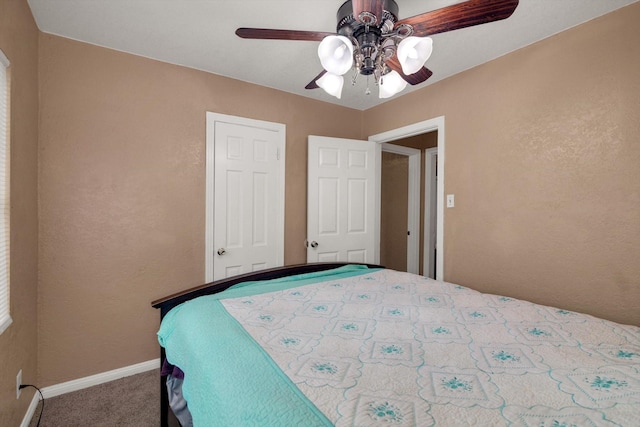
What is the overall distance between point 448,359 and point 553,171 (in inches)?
67.4

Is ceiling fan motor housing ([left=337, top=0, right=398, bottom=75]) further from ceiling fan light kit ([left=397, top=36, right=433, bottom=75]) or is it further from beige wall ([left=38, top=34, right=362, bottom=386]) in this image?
beige wall ([left=38, top=34, right=362, bottom=386])

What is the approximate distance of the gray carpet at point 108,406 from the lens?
1747 mm

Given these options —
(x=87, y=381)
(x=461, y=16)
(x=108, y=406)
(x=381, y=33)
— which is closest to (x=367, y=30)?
(x=381, y=33)

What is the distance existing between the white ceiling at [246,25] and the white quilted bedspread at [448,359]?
5.47ft

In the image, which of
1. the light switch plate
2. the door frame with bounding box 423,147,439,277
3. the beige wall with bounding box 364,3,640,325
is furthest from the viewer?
the door frame with bounding box 423,147,439,277

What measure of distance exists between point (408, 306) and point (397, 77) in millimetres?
1264

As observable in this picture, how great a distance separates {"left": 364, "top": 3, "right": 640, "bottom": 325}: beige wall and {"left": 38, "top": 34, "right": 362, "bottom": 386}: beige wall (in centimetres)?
216

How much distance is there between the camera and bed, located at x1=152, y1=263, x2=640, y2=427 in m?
0.70

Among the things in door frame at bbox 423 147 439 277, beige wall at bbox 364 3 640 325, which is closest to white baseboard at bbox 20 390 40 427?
beige wall at bbox 364 3 640 325

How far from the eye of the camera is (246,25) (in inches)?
74.0

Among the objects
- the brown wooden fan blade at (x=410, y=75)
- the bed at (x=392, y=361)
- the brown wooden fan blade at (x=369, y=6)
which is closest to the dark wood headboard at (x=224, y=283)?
the bed at (x=392, y=361)

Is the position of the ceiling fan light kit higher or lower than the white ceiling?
lower

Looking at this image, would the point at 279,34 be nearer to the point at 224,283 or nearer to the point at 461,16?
the point at 461,16

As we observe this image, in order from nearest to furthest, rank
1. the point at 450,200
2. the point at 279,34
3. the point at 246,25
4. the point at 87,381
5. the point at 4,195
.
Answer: the point at 279,34 < the point at 4,195 < the point at 246,25 < the point at 87,381 < the point at 450,200
